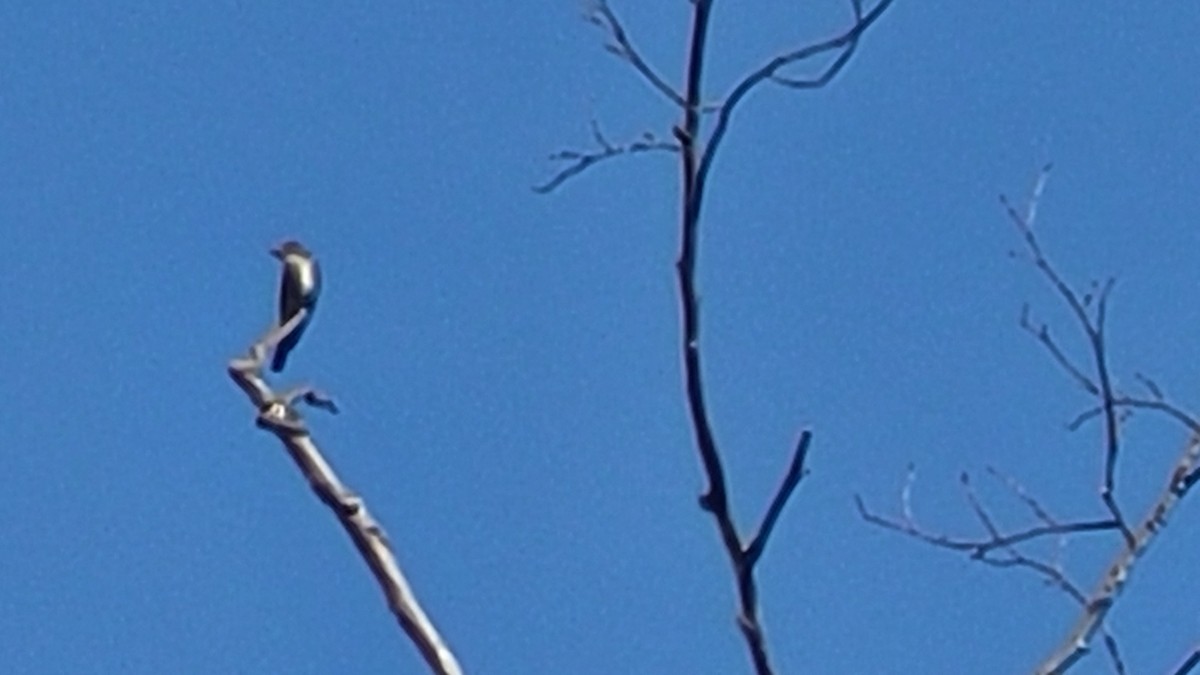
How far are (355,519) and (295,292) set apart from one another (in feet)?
0.67

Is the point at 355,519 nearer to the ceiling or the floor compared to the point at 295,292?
nearer to the floor

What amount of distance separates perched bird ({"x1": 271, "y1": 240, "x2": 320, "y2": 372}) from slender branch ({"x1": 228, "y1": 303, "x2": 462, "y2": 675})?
2 cm

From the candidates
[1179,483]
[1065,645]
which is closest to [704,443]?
[1065,645]

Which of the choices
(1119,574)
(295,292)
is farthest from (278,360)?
(1119,574)

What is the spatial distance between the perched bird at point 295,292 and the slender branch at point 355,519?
2 centimetres

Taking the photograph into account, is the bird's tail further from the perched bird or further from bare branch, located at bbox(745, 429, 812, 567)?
bare branch, located at bbox(745, 429, 812, 567)

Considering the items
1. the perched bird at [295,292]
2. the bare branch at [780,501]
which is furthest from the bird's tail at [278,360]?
the bare branch at [780,501]

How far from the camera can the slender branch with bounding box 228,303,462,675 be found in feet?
5.54

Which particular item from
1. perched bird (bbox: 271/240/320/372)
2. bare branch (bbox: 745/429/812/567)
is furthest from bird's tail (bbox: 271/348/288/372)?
bare branch (bbox: 745/429/812/567)

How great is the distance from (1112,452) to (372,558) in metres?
1.29

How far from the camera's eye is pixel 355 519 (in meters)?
1.69

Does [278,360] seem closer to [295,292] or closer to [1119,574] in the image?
[295,292]

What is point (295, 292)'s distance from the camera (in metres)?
1.74

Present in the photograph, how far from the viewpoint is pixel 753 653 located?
1941mm
